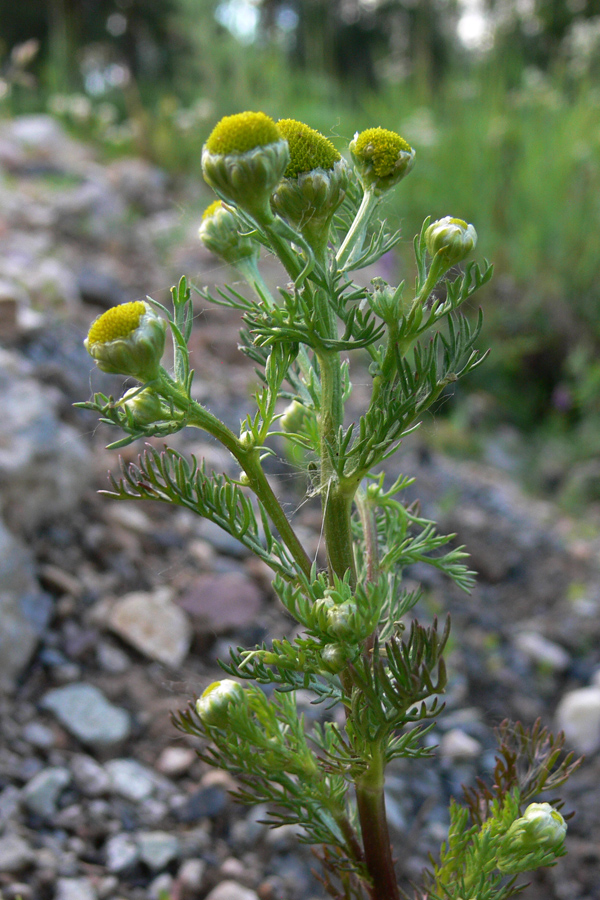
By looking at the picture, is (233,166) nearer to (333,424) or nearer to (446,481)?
(333,424)

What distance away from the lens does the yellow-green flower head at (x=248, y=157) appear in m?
0.61

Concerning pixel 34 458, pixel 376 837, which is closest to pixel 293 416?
pixel 376 837

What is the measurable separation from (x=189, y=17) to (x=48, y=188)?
2712 millimetres

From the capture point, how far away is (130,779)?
4.55 feet

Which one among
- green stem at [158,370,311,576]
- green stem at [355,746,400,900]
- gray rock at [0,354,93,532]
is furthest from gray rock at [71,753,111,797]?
green stem at [158,370,311,576]

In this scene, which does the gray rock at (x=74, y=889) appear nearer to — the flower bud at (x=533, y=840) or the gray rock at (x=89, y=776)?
the gray rock at (x=89, y=776)

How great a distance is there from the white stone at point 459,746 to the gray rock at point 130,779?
0.61 metres

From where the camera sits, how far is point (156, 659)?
63.7 inches

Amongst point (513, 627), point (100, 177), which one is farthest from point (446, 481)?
point (100, 177)

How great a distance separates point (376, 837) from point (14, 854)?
0.62 meters

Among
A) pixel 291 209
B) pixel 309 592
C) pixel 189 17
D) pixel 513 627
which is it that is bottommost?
pixel 513 627

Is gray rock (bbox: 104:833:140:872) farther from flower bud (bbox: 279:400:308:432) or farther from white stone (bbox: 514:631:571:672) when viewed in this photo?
white stone (bbox: 514:631:571:672)

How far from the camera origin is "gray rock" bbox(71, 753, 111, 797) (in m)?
1.35

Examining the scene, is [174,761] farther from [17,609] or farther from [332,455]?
[332,455]
